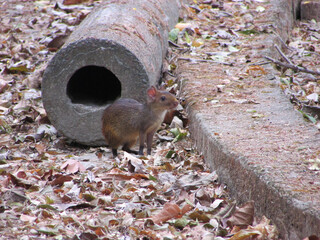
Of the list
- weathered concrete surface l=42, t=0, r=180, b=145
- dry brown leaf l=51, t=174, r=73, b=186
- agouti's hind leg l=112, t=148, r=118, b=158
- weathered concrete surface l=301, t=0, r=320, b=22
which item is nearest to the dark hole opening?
weathered concrete surface l=42, t=0, r=180, b=145

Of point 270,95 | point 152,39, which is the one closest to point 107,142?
point 152,39

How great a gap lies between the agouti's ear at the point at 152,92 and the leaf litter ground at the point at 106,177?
0.52 metres

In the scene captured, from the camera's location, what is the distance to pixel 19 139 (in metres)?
5.94

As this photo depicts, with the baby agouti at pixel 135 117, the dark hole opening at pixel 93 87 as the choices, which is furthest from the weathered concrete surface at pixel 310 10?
the baby agouti at pixel 135 117

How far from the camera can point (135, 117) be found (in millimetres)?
5867

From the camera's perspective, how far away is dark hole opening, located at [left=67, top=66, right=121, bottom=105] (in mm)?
6212

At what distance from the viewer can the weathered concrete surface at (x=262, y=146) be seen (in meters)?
2.99

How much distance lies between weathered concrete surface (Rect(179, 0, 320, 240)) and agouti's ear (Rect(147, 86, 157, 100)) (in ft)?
1.43

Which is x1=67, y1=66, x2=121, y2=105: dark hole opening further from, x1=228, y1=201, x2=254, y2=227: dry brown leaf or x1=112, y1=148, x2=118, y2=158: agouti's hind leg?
x1=228, y1=201, x2=254, y2=227: dry brown leaf

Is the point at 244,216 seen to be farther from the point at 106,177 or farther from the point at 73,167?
the point at 73,167

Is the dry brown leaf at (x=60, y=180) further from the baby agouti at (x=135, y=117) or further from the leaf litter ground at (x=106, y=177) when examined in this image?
the baby agouti at (x=135, y=117)

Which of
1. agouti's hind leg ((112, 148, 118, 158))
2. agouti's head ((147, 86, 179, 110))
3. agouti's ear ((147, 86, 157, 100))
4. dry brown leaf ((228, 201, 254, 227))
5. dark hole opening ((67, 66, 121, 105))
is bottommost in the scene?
agouti's hind leg ((112, 148, 118, 158))

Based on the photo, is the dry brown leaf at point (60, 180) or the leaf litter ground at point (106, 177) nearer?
the leaf litter ground at point (106, 177)

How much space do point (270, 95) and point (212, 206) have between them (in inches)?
86.3
